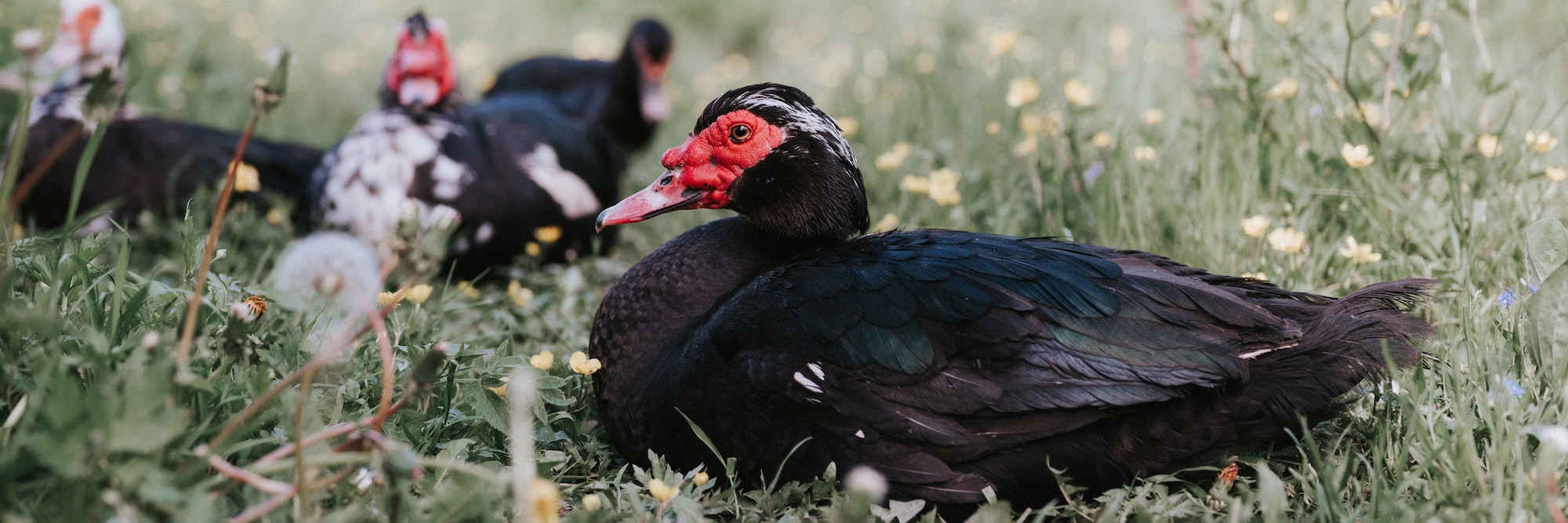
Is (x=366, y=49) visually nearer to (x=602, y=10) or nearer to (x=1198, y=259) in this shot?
(x=602, y=10)

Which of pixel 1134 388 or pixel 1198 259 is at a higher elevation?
pixel 1198 259

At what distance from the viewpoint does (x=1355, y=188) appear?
3.12 m

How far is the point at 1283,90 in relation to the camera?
338 centimetres

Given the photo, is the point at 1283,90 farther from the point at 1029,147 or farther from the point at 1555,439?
the point at 1555,439

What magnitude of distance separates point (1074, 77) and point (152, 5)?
5168 millimetres

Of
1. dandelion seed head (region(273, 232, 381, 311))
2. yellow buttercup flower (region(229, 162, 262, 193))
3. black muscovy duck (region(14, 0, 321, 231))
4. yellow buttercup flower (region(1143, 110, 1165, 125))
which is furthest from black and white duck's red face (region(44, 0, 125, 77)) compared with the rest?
yellow buttercup flower (region(1143, 110, 1165, 125))

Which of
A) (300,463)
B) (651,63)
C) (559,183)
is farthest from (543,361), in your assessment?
(651,63)

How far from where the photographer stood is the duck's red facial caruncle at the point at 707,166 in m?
2.44

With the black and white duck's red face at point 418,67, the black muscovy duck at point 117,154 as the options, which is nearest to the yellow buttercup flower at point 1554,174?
the black and white duck's red face at point 418,67

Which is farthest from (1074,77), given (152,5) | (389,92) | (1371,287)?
(152,5)

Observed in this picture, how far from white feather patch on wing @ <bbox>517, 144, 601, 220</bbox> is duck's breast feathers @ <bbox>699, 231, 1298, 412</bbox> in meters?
1.91

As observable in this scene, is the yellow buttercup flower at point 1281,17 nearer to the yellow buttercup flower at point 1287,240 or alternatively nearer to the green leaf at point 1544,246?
the yellow buttercup flower at point 1287,240

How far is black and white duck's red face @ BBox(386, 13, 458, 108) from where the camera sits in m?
4.07

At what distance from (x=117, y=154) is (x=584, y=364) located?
2.49 m
